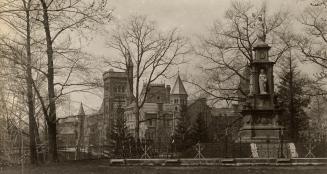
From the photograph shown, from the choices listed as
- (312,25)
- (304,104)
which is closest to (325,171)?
(312,25)

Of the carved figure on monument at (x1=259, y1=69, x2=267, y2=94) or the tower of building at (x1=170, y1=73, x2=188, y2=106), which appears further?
the tower of building at (x1=170, y1=73, x2=188, y2=106)

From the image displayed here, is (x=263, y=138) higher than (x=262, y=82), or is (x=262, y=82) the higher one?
(x=262, y=82)

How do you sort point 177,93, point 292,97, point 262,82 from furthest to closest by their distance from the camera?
point 177,93 < point 292,97 < point 262,82

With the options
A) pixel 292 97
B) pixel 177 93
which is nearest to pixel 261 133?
pixel 292 97

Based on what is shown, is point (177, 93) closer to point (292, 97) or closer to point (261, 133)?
point (292, 97)

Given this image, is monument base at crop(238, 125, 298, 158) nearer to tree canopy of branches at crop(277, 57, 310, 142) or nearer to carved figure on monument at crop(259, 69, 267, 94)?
carved figure on monument at crop(259, 69, 267, 94)

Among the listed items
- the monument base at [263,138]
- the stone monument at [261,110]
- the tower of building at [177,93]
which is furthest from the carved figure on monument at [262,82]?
the tower of building at [177,93]

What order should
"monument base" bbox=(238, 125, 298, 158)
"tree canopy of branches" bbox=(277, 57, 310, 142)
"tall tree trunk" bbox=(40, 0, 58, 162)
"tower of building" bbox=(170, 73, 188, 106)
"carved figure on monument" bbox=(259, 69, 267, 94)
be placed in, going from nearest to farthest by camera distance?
"tall tree trunk" bbox=(40, 0, 58, 162) < "monument base" bbox=(238, 125, 298, 158) < "carved figure on monument" bbox=(259, 69, 267, 94) < "tree canopy of branches" bbox=(277, 57, 310, 142) < "tower of building" bbox=(170, 73, 188, 106)

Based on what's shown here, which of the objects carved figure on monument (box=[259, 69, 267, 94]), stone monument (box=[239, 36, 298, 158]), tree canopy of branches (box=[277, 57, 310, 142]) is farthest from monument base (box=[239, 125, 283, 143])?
tree canopy of branches (box=[277, 57, 310, 142])

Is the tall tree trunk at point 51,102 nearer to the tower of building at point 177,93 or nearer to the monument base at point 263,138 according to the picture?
the monument base at point 263,138

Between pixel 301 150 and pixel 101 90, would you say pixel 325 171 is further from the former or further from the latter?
pixel 101 90

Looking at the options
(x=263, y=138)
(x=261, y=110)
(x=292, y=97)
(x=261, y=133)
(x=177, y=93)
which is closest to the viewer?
(x=263, y=138)

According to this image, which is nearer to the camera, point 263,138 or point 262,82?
point 263,138

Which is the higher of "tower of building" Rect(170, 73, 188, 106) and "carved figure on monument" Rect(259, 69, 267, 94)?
"tower of building" Rect(170, 73, 188, 106)
